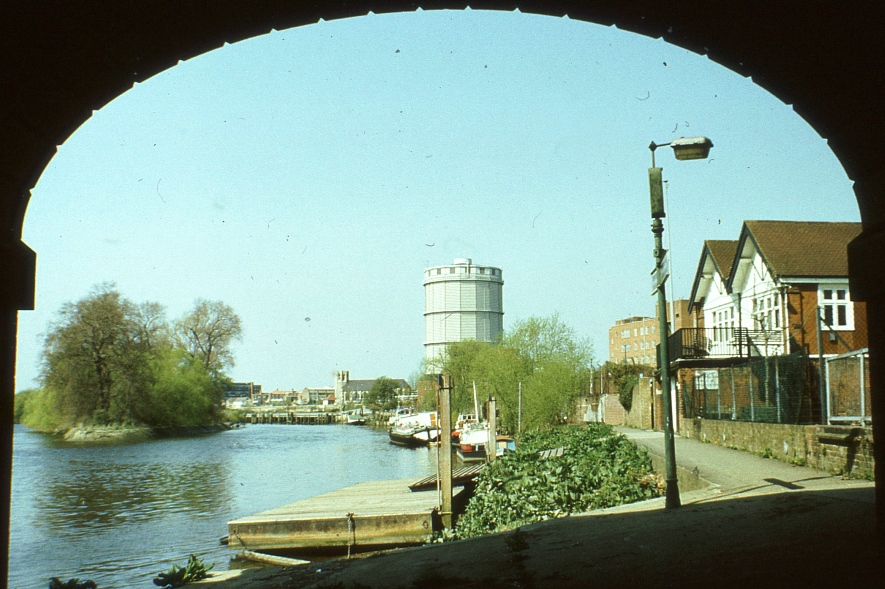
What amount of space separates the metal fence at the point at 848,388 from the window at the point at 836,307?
46.0ft

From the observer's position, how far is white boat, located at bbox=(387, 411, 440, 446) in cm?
6819

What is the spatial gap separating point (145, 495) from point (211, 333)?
187ft

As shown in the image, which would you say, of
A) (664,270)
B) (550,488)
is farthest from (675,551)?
(550,488)

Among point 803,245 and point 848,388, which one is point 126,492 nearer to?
point 803,245

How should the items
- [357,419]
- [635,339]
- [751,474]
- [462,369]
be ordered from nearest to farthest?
[751,474] < [462,369] < [635,339] < [357,419]

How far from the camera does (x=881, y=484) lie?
5605mm

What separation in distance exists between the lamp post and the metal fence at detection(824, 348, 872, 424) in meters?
4.29

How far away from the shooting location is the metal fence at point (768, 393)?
17.1 meters

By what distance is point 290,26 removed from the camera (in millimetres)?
6160

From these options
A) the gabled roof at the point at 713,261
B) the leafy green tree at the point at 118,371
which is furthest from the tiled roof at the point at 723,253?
the leafy green tree at the point at 118,371

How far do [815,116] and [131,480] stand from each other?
134 feet

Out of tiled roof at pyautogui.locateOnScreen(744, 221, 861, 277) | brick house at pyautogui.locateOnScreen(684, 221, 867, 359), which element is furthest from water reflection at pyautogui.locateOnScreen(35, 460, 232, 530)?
tiled roof at pyautogui.locateOnScreen(744, 221, 861, 277)

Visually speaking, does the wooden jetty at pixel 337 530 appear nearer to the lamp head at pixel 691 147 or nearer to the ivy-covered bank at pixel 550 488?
the ivy-covered bank at pixel 550 488

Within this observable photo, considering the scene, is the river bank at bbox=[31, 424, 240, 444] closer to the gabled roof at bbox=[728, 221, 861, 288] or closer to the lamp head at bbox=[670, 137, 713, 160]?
the gabled roof at bbox=[728, 221, 861, 288]
